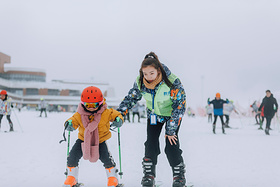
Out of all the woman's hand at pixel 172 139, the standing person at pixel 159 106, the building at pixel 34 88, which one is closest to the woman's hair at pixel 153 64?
the standing person at pixel 159 106

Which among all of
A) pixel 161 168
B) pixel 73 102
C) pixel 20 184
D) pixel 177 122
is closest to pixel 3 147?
pixel 20 184

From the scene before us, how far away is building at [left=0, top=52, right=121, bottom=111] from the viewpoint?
237ft

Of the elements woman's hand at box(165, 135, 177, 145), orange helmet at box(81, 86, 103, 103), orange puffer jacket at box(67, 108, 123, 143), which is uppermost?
orange helmet at box(81, 86, 103, 103)

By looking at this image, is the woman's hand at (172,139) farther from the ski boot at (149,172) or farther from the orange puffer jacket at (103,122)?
the orange puffer jacket at (103,122)

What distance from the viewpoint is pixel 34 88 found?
73.8 meters

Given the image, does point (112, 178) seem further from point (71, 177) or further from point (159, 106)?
point (159, 106)

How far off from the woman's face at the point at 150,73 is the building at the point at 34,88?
69640 mm

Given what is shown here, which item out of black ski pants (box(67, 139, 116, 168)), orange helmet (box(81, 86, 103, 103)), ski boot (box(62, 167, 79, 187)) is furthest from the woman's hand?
ski boot (box(62, 167, 79, 187))

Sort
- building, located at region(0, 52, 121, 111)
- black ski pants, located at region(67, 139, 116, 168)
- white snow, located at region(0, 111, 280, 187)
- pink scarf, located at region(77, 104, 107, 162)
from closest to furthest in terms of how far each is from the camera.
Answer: pink scarf, located at region(77, 104, 107, 162) < black ski pants, located at region(67, 139, 116, 168) < white snow, located at region(0, 111, 280, 187) < building, located at region(0, 52, 121, 111)

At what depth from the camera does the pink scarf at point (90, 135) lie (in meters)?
2.91

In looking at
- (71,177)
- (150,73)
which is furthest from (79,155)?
(150,73)

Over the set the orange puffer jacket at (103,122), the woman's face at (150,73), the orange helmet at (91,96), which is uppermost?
the woman's face at (150,73)

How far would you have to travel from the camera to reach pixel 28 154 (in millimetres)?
5648

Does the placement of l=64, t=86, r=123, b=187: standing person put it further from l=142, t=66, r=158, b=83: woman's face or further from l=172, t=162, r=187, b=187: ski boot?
l=172, t=162, r=187, b=187: ski boot
